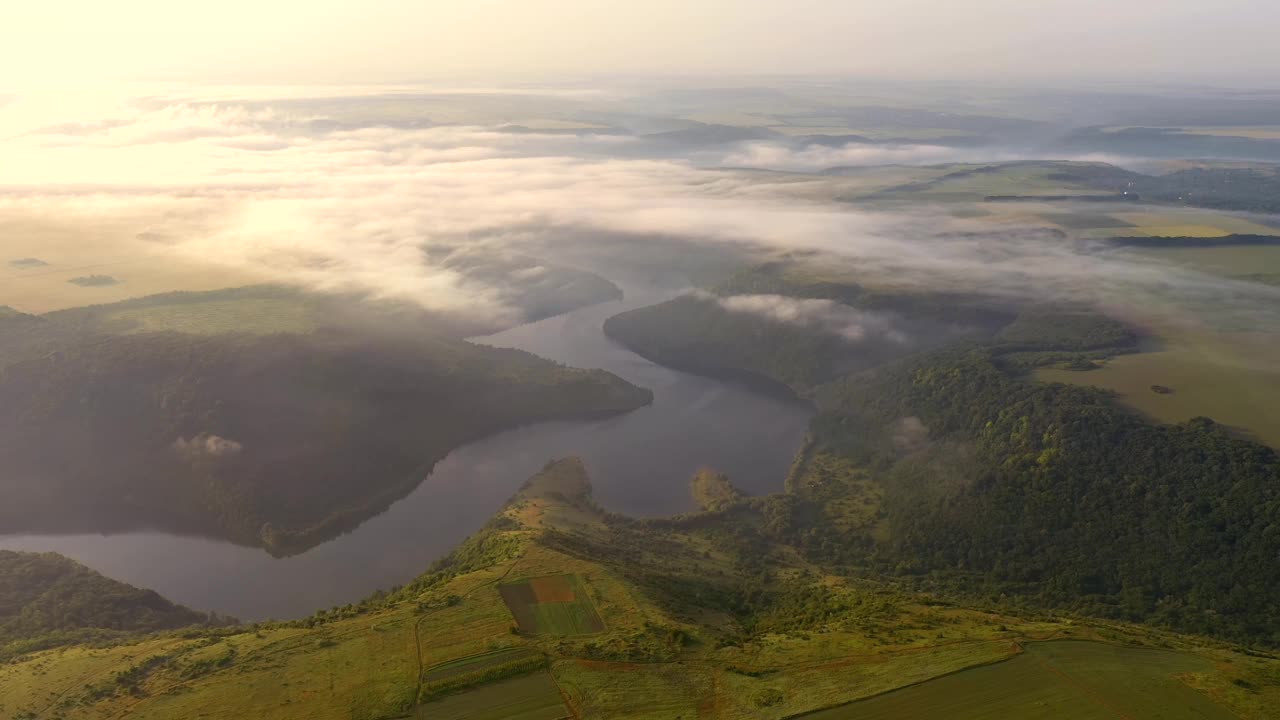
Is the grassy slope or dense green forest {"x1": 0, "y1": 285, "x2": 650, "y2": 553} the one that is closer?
the grassy slope

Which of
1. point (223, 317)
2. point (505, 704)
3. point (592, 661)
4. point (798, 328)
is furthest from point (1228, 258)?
point (223, 317)

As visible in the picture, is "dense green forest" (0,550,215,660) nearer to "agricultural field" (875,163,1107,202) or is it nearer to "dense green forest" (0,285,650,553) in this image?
"dense green forest" (0,285,650,553)

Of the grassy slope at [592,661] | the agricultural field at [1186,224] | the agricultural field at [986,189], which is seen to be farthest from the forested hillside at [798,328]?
the agricultural field at [986,189]

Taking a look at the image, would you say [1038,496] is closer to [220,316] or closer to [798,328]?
[798,328]

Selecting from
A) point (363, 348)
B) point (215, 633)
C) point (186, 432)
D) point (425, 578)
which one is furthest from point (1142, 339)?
point (186, 432)

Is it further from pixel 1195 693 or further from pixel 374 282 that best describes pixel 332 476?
pixel 1195 693

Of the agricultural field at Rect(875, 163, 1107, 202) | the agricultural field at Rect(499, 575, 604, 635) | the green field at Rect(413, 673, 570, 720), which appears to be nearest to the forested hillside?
the agricultural field at Rect(499, 575, 604, 635)

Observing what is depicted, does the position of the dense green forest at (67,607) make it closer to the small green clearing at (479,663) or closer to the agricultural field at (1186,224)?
the small green clearing at (479,663)
